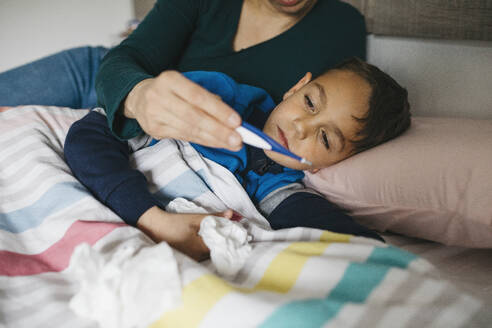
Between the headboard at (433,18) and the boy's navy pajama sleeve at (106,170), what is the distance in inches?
34.0

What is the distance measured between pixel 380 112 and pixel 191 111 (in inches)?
20.0

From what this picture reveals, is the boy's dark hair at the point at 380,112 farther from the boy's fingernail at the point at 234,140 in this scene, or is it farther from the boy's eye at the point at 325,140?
the boy's fingernail at the point at 234,140

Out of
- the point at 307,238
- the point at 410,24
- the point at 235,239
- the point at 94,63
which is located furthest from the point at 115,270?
the point at 410,24

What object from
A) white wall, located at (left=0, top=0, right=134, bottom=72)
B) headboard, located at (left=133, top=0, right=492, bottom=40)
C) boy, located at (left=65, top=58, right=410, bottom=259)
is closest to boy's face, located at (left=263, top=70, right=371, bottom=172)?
boy, located at (left=65, top=58, right=410, bottom=259)

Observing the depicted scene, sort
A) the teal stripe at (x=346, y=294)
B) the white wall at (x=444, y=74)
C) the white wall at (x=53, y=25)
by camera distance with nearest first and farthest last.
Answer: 1. the teal stripe at (x=346, y=294)
2. the white wall at (x=444, y=74)
3. the white wall at (x=53, y=25)

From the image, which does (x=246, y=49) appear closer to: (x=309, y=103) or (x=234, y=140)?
(x=309, y=103)

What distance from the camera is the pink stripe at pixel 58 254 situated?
44 cm

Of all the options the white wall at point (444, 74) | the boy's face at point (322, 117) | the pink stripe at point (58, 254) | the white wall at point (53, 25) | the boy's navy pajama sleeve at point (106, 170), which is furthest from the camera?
the white wall at point (53, 25)

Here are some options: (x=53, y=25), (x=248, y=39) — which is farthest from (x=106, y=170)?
(x=53, y=25)

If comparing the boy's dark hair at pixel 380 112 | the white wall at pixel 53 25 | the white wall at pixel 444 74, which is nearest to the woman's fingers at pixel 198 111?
the boy's dark hair at pixel 380 112

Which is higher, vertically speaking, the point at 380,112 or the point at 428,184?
the point at 380,112

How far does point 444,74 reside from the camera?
0.88 m

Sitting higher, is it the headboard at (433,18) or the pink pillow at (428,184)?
the headboard at (433,18)

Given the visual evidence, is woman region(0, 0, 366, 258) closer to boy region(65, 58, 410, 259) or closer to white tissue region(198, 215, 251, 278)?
boy region(65, 58, 410, 259)
